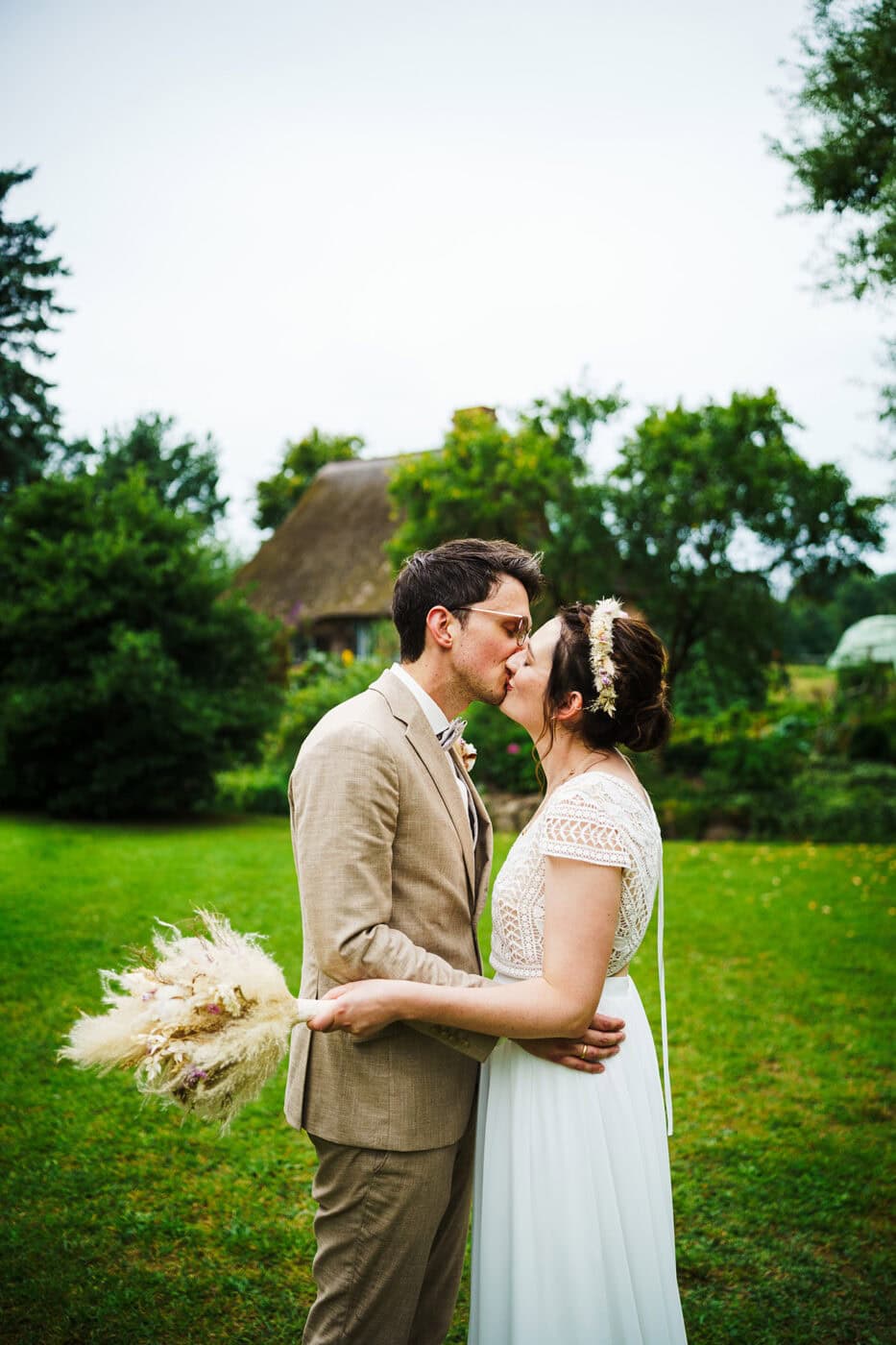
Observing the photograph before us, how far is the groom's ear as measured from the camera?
253 centimetres

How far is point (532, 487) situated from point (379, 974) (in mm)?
13247

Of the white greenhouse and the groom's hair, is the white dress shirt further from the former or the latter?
the white greenhouse

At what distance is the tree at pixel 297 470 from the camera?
38688 mm

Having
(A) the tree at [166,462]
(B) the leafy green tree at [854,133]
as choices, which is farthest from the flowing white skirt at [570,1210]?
(A) the tree at [166,462]

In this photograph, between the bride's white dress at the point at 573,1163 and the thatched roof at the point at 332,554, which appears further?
the thatched roof at the point at 332,554

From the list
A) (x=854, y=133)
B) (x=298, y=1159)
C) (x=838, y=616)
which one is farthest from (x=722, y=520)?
(x=838, y=616)

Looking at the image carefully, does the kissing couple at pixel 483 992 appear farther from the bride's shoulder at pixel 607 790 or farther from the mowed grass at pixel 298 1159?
the mowed grass at pixel 298 1159

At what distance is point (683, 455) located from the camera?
14219 millimetres

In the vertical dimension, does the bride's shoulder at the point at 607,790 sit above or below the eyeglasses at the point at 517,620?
below

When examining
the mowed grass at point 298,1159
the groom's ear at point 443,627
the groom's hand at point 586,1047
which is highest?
the groom's ear at point 443,627

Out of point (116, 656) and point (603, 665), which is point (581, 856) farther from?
point (116, 656)

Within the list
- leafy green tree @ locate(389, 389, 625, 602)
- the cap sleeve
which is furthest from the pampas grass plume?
leafy green tree @ locate(389, 389, 625, 602)

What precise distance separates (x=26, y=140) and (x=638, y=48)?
628 centimetres

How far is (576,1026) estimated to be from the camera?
2.23 m
